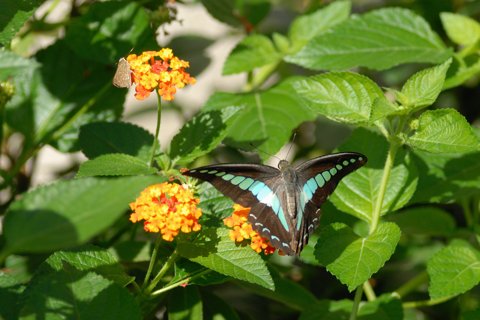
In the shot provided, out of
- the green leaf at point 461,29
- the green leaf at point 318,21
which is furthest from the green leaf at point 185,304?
the green leaf at point 461,29

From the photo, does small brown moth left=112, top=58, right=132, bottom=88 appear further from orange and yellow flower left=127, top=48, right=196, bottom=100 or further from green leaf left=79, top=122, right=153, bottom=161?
green leaf left=79, top=122, right=153, bottom=161

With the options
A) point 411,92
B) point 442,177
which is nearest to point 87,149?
point 411,92

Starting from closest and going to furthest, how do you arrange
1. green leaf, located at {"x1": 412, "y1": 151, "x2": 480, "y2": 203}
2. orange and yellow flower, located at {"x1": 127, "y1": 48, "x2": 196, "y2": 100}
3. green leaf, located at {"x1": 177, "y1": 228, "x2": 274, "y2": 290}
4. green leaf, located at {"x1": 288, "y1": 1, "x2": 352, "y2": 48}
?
green leaf, located at {"x1": 177, "y1": 228, "x2": 274, "y2": 290} < orange and yellow flower, located at {"x1": 127, "y1": 48, "x2": 196, "y2": 100} < green leaf, located at {"x1": 412, "y1": 151, "x2": 480, "y2": 203} < green leaf, located at {"x1": 288, "y1": 1, "x2": 352, "y2": 48}

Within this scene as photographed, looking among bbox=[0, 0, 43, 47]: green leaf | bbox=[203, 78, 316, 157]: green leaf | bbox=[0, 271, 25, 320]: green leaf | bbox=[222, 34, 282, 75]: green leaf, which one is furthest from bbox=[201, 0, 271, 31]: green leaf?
bbox=[0, 271, 25, 320]: green leaf

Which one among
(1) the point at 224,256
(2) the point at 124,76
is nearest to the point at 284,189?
(1) the point at 224,256

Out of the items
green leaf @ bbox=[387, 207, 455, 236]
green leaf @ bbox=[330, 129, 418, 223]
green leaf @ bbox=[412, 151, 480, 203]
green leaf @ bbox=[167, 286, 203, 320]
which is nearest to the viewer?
green leaf @ bbox=[167, 286, 203, 320]

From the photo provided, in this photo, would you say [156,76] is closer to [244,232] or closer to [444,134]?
[244,232]

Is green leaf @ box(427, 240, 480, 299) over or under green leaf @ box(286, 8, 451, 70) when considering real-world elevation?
under

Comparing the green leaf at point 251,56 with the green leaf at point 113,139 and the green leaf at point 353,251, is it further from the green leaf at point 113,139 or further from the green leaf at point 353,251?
the green leaf at point 353,251
